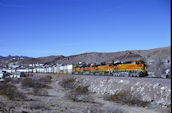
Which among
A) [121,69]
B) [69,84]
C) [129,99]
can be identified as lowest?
[69,84]

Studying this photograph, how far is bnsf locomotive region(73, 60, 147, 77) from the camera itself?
33544 millimetres

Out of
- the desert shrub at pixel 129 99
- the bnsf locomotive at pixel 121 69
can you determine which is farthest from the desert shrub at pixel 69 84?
the desert shrub at pixel 129 99

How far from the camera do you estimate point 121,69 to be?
3900 cm

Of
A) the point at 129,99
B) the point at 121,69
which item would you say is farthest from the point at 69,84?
the point at 129,99

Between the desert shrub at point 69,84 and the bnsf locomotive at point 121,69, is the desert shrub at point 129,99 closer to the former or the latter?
the bnsf locomotive at point 121,69

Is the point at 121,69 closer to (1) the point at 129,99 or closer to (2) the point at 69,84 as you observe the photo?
(2) the point at 69,84

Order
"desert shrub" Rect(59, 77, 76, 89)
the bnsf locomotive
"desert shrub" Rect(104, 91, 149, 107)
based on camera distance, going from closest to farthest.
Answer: "desert shrub" Rect(104, 91, 149, 107)
the bnsf locomotive
"desert shrub" Rect(59, 77, 76, 89)

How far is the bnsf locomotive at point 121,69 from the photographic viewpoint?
33544 mm

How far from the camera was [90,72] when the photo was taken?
5466cm

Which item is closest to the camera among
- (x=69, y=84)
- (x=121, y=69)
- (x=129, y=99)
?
(x=129, y=99)

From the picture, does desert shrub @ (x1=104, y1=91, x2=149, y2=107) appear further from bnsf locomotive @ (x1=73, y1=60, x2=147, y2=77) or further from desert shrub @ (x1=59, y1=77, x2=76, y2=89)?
desert shrub @ (x1=59, y1=77, x2=76, y2=89)

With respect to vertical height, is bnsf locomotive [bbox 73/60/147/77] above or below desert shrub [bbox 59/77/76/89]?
above

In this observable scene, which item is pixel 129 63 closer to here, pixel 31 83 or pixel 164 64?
pixel 164 64

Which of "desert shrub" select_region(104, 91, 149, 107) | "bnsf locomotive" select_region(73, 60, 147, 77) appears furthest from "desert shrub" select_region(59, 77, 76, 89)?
"desert shrub" select_region(104, 91, 149, 107)
